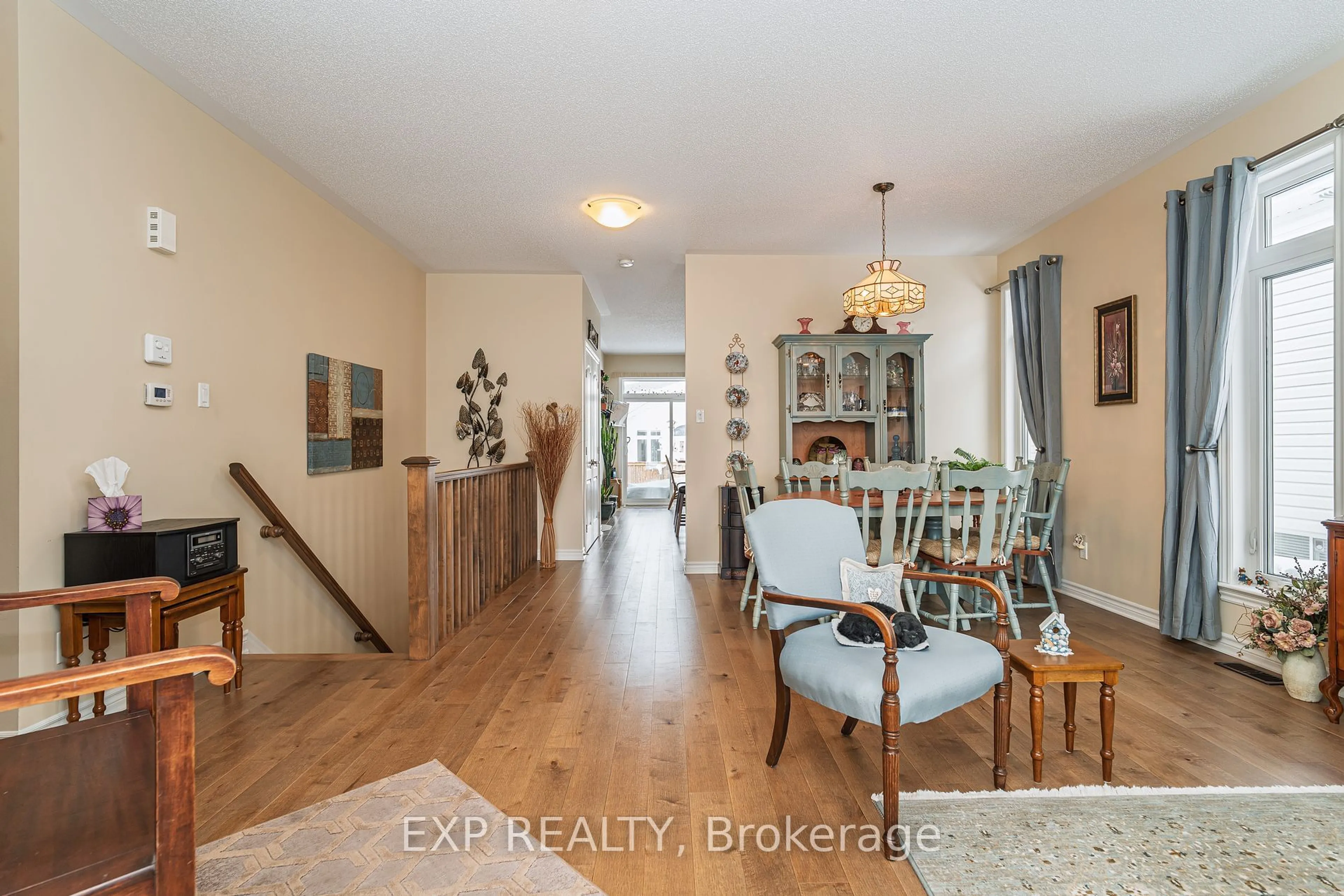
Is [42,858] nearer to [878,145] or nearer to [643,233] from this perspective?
[878,145]

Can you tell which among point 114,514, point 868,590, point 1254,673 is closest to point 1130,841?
point 868,590

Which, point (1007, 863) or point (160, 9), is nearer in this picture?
point (1007, 863)

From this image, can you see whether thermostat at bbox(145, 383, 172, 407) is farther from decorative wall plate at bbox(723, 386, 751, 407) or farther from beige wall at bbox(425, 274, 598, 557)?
decorative wall plate at bbox(723, 386, 751, 407)

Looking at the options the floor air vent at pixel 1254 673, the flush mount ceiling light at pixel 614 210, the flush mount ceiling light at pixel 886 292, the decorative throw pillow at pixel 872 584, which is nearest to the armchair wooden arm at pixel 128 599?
the decorative throw pillow at pixel 872 584

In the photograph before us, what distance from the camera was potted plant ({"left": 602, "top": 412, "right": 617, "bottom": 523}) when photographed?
9.51m

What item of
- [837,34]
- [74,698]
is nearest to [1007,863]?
[837,34]

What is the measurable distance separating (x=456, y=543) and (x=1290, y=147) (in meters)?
4.80

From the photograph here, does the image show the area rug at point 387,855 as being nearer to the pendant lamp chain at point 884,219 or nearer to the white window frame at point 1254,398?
the white window frame at point 1254,398

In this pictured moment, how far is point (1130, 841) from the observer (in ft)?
5.98

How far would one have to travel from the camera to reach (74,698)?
2477 millimetres

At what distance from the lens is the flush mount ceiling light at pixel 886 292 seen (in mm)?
4344

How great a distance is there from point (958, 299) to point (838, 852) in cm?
518

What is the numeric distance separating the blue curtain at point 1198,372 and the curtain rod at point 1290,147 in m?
0.01

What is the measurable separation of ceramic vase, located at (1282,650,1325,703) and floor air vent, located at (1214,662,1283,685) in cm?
13
